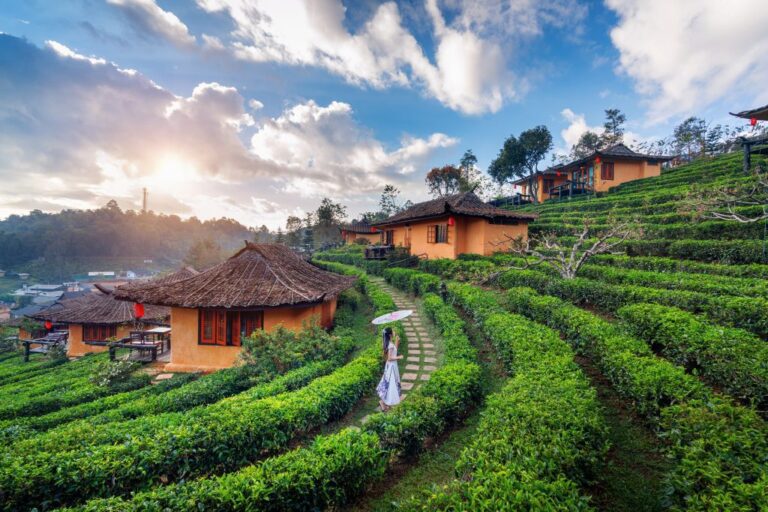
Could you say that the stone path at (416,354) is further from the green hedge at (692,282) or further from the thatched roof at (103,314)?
the thatched roof at (103,314)

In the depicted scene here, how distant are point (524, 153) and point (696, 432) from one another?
143ft

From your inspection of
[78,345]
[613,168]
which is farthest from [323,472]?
[613,168]

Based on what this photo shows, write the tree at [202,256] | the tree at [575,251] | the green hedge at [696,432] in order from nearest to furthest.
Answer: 1. the green hedge at [696,432]
2. the tree at [575,251]
3. the tree at [202,256]

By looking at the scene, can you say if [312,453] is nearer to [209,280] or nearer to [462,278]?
[209,280]

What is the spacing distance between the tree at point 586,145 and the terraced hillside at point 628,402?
4832 cm

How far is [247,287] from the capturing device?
10859mm

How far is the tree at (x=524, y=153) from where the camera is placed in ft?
133

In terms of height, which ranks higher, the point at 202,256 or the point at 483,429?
the point at 202,256

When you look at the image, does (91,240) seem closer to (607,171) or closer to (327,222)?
(327,222)

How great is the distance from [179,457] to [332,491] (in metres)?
2.30

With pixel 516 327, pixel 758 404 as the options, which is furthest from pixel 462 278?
pixel 758 404

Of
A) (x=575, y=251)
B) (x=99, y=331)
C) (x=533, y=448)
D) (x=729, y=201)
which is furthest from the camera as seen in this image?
(x=99, y=331)

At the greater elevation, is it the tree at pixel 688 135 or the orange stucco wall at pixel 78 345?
the tree at pixel 688 135

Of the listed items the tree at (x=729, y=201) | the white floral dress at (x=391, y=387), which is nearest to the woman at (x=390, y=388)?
the white floral dress at (x=391, y=387)
